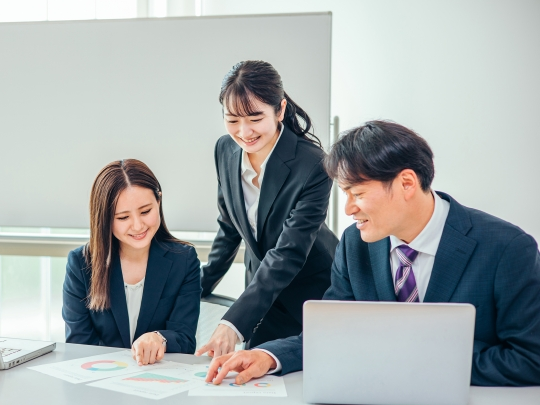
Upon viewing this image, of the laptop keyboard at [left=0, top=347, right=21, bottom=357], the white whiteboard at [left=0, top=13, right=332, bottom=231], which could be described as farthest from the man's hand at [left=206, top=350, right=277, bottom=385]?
the white whiteboard at [left=0, top=13, right=332, bottom=231]

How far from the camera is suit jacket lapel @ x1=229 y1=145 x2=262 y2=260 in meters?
2.09

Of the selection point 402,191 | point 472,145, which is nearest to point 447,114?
point 472,145

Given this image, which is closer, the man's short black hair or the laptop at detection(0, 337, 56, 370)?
the man's short black hair

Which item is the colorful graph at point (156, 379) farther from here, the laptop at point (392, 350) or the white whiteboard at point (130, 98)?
the white whiteboard at point (130, 98)

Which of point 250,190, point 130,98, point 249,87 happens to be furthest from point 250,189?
point 130,98

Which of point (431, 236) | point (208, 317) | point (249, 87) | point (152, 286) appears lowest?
point (208, 317)

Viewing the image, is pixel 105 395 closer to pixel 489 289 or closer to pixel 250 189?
pixel 489 289

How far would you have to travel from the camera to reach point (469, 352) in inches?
44.5

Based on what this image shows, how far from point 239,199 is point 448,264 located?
867 millimetres

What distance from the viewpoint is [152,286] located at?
6.19 feet

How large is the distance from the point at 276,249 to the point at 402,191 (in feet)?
1.93

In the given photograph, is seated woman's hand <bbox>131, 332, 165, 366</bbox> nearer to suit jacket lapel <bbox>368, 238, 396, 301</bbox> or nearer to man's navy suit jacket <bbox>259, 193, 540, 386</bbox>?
man's navy suit jacket <bbox>259, 193, 540, 386</bbox>

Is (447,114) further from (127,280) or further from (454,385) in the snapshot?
(454,385)

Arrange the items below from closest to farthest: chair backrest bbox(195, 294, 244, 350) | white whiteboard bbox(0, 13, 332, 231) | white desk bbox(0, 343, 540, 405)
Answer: white desk bbox(0, 343, 540, 405), chair backrest bbox(195, 294, 244, 350), white whiteboard bbox(0, 13, 332, 231)
